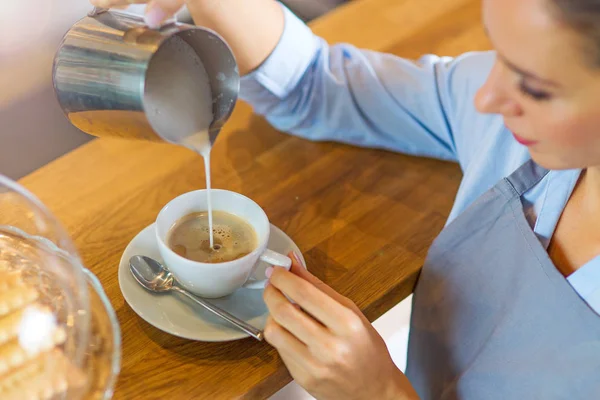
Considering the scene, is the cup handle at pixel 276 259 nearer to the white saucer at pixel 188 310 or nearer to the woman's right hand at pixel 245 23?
the white saucer at pixel 188 310

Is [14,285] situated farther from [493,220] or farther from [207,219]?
[493,220]

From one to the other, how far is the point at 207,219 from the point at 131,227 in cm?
13

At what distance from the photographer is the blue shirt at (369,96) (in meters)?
1.08

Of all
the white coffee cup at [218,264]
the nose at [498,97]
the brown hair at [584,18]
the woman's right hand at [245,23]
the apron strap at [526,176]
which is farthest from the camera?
the woman's right hand at [245,23]

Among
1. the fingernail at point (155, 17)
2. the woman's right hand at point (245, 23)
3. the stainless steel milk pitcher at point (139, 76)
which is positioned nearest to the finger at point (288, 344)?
the stainless steel milk pitcher at point (139, 76)

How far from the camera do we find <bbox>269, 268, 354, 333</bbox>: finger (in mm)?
768

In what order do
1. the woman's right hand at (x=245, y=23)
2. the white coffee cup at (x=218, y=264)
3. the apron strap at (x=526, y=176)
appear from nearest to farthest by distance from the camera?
the white coffee cup at (x=218, y=264) → the apron strap at (x=526, y=176) → the woman's right hand at (x=245, y=23)

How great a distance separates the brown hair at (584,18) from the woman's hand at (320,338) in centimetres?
39

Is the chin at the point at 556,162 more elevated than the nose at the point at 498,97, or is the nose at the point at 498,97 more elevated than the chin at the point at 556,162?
the nose at the point at 498,97

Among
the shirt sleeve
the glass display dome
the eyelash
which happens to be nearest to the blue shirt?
the shirt sleeve

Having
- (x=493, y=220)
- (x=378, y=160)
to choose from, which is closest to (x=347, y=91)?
(x=378, y=160)

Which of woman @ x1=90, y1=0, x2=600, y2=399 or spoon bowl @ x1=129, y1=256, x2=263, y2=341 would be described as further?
spoon bowl @ x1=129, y1=256, x2=263, y2=341

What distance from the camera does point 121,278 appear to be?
86 cm

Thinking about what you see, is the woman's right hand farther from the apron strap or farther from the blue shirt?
the apron strap
